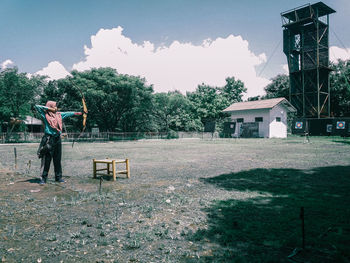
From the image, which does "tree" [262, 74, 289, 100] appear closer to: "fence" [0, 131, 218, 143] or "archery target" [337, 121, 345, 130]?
"fence" [0, 131, 218, 143]

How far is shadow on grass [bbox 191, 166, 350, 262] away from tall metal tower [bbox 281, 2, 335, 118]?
3589cm

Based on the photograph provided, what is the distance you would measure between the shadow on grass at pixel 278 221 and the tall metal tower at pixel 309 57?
35.9 m

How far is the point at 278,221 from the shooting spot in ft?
12.7

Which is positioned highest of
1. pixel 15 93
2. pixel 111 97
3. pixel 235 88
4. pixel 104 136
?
pixel 235 88

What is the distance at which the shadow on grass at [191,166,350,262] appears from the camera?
9.45ft

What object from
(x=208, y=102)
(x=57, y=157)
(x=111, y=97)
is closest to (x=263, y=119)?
(x=208, y=102)

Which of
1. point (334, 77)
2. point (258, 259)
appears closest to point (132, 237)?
point (258, 259)

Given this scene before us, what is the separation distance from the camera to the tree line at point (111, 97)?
34.6 metres

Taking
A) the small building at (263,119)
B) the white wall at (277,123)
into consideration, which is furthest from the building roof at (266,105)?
the white wall at (277,123)

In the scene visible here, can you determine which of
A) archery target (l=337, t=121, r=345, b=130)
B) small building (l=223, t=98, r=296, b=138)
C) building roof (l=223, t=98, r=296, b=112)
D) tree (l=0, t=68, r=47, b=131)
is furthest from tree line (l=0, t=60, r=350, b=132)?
small building (l=223, t=98, r=296, b=138)

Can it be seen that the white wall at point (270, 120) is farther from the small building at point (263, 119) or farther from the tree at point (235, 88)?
the tree at point (235, 88)

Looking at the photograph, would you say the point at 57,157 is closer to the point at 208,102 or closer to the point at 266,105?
the point at 266,105

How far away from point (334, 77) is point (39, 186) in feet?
153

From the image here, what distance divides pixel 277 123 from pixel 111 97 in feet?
85.5
